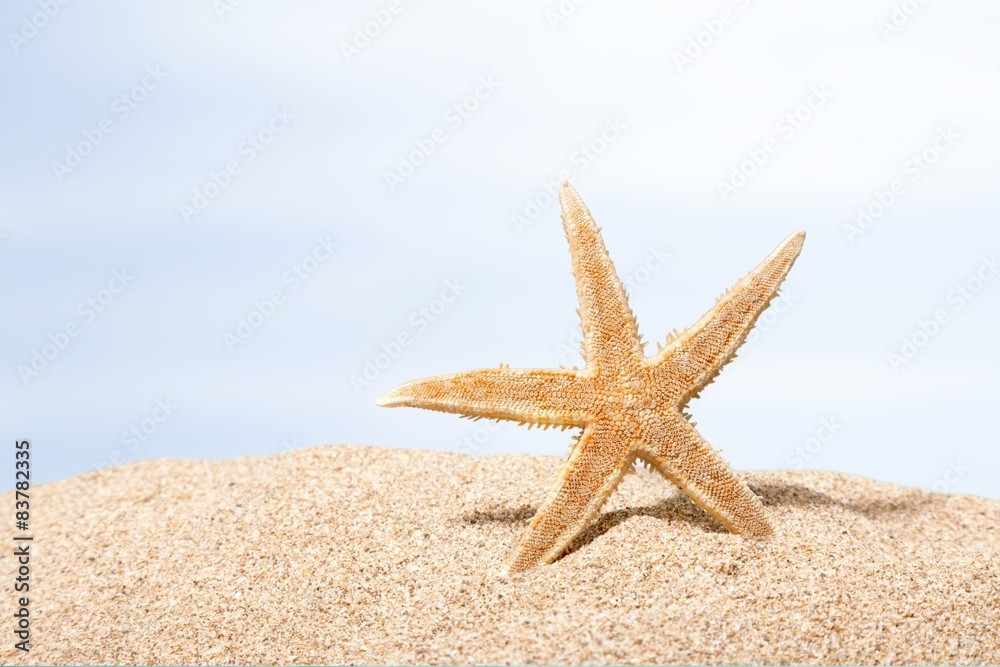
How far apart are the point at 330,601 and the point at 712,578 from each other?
196cm

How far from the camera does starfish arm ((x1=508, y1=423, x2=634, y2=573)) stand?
4652 millimetres

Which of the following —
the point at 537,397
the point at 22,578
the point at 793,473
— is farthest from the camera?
the point at 793,473

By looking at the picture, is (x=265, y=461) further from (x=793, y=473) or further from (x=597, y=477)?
(x=793, y=473)

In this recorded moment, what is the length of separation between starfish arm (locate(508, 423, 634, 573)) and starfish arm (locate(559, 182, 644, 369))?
40cm

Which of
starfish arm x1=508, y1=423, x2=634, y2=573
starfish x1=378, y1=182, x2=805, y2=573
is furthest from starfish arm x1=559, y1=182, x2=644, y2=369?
starfish arm x1=508, y1=423, x2=634, y2=573

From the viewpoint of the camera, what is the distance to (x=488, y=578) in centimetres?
460

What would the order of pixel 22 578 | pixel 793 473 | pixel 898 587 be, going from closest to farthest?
pixel 898 587 < pixel 22 578 < pixel 793 473

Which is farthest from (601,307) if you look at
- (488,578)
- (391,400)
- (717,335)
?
(488,578)

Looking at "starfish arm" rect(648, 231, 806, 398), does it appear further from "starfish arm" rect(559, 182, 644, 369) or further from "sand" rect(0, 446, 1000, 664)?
"sand" rect(0, 446, 1000, 664)

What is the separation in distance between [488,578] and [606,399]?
Answer: 111cm

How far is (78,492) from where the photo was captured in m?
7.21

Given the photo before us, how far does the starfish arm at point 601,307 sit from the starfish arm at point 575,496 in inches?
Answer: 15.7

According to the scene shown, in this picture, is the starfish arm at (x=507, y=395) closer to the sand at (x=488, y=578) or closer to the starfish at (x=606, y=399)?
the starfish at (x=606, y=399)

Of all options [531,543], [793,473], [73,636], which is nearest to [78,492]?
[73,636]
